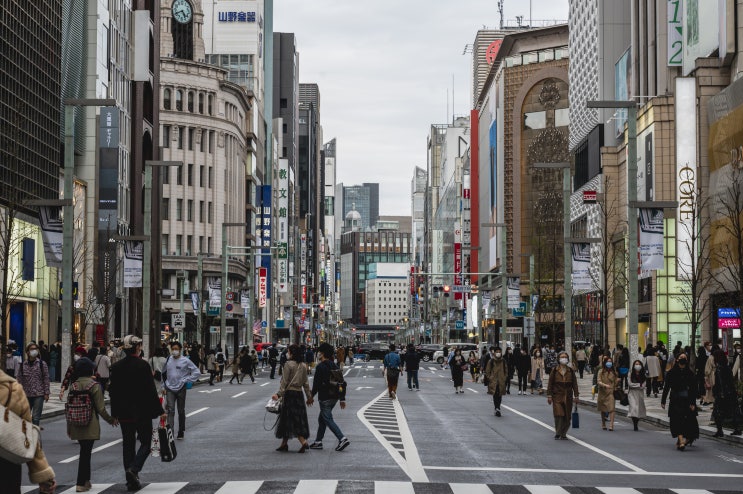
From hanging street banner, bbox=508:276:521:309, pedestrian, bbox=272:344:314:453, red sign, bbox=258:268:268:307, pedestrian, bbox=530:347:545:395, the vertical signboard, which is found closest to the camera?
pedestrian, bbox=272:344:314:453

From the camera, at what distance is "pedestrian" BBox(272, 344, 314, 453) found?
1970 cm

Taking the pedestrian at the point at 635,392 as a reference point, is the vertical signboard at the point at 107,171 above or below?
above

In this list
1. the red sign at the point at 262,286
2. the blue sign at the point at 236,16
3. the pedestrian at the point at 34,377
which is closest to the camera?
the pedestrian at the point at 34,377

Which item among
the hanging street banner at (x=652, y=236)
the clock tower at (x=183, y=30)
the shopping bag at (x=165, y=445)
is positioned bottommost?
the shopping bag at (x=165, y=445)

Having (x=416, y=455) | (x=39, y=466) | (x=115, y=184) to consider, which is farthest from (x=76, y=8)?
(x=39, y=466)

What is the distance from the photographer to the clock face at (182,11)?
11867cm

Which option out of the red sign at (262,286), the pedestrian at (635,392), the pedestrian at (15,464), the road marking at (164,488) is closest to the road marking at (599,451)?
the pedestrian at (635,392)

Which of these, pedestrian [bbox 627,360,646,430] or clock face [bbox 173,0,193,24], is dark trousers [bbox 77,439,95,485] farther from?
clock face [bbox 173,0,193,24]

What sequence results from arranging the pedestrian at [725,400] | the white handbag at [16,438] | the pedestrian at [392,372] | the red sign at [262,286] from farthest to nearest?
the red sign at [262,286] < the pedestrian at [392,372] < the pedestrian at [725,400] < the white handbag at [16,438]

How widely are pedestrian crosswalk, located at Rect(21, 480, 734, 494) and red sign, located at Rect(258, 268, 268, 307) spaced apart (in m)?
113

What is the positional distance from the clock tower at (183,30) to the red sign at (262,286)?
80.0ft

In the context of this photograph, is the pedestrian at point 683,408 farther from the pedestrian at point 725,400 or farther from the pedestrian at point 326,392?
the pedestrian at point 326,392

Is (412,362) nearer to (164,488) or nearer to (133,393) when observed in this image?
(133,393)

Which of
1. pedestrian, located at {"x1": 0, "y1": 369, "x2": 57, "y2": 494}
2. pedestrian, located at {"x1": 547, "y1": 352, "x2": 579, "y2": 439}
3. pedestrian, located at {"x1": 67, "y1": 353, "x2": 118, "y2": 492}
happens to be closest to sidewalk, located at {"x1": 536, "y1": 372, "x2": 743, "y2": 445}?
pedestrian, located at {"x1": 547, "y1": 352, "x2": 579, "y2": 439}
